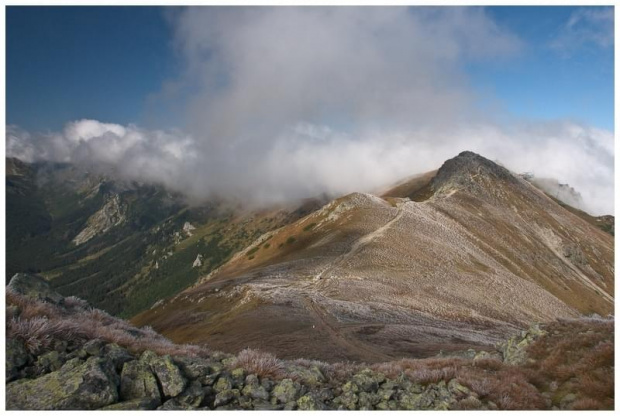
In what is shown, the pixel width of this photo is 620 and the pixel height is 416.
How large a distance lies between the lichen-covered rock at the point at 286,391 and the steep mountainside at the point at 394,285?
1679cm

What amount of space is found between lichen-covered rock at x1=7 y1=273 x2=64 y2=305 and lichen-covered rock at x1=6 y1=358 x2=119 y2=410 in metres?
7.24

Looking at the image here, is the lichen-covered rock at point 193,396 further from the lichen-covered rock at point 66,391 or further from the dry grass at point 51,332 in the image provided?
the dry grass at point 51,332

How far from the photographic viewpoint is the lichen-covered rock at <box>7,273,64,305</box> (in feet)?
51.3

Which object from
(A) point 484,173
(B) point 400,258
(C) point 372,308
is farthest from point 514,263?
(A) point 484,173

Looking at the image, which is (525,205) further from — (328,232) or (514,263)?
(328,232)

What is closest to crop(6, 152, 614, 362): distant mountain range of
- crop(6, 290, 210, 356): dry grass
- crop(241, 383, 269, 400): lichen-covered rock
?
crop(6, 290, 210, 356): dry grass

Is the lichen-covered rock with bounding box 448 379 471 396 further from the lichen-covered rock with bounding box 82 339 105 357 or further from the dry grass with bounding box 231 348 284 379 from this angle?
the lichen-covered rock with bounding box 82 339 105 357

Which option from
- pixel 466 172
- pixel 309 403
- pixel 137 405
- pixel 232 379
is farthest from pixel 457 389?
pixel 466 172

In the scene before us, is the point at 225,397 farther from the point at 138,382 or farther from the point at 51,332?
the point at 51,332

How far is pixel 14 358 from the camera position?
9.77m

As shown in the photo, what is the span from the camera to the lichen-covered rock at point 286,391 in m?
10.6

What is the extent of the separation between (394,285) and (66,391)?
50.0 meters

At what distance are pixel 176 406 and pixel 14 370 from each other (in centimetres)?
412

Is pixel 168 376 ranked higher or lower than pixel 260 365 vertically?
higher
